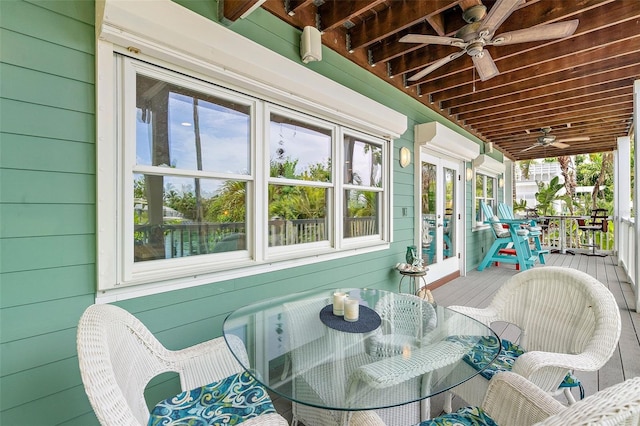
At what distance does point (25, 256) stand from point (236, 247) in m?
1.13

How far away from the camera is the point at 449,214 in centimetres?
529

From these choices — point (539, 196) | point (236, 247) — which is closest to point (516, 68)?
point (236, 247)

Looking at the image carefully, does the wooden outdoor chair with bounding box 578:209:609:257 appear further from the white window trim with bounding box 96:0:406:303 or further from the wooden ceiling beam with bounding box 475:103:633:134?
the white window trim with bounding box 96:0:406:303

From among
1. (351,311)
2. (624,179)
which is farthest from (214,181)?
(624,179)

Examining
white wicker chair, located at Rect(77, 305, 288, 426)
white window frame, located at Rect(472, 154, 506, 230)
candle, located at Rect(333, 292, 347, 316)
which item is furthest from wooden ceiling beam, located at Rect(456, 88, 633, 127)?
white wicker chair, located at Rect(77, 305, 288, 426)

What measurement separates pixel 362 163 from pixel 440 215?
2226 millimetres

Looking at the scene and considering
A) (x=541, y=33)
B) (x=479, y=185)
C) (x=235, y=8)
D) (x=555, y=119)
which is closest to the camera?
(x=235, y=8)

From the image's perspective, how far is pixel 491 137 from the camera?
22.3 feet

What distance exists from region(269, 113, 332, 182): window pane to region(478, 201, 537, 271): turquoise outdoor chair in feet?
14.6

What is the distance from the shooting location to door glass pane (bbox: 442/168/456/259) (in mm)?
5113

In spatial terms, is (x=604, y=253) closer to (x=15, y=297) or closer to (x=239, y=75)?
(x=239, y=75)

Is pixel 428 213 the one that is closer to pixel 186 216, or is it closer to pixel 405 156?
pixel 405 156

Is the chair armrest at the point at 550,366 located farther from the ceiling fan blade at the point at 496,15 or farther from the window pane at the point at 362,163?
the window pane at the point at 362,163

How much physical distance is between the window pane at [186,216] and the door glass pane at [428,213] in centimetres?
311
